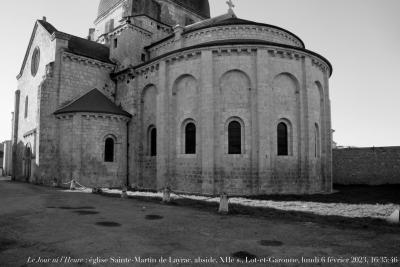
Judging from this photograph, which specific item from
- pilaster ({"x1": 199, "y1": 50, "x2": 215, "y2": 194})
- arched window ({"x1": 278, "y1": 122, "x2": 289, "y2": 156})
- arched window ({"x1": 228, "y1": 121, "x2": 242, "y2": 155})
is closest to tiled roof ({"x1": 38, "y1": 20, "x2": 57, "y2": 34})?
pilaster ({"x1": 199, "y1": 50, "x2": 215, "y2": 194})

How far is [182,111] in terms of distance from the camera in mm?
19734

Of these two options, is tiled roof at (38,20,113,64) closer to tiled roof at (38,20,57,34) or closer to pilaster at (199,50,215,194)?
tiled roof at (38,20,57,34)

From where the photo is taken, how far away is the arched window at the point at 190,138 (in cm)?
1923

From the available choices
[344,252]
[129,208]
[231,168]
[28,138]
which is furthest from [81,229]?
[28,138]

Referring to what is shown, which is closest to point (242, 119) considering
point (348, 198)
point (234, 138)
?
point (234, 138)

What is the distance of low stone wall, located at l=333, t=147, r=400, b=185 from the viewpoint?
23578mm

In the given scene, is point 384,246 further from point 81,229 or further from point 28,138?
point 28,138

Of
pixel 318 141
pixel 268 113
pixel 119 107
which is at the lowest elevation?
pixel 318 141

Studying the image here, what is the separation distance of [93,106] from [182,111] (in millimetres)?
7012

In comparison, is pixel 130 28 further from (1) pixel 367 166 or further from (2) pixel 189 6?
(1) pixel 367 166

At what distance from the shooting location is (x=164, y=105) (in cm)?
2012

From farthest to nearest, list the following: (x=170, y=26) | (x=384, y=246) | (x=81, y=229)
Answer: (x=170, y=26) → (x=81, y=229) → (x=384, y=246)

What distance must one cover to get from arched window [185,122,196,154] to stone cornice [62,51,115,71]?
1046 cm

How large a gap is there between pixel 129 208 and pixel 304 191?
11.0 meters
